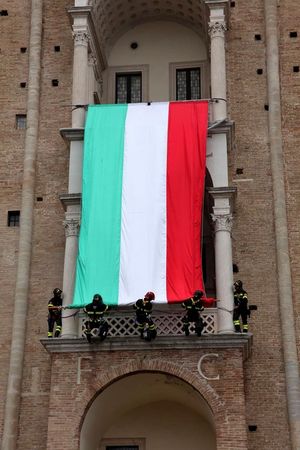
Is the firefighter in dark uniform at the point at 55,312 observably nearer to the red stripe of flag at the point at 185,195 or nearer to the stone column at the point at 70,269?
the stone column at the point at 70,269

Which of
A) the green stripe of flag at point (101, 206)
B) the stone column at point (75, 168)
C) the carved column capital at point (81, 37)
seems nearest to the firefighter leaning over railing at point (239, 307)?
the green stripe of flag at point (101, 206)

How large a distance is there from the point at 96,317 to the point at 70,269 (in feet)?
5.94

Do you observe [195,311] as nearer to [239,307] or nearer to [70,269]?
[239,307]

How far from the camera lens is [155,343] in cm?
1886

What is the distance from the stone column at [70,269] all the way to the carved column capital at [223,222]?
324 centimetres

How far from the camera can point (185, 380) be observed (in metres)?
18.6

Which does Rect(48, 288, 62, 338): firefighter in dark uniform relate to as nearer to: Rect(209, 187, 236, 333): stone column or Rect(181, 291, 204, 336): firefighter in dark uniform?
Rect(181, 291, 204, 336): firefighter in dark uniform

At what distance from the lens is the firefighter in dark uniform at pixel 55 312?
64.4ft

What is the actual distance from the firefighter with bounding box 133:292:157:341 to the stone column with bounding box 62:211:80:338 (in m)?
1.62

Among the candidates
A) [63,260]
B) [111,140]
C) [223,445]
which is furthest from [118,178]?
[223,445]

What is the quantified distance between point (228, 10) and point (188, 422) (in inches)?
420

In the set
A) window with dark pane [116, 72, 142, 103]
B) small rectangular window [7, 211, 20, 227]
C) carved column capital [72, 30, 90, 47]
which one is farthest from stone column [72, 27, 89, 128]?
small rectangular window [7, 211, 20, 227]

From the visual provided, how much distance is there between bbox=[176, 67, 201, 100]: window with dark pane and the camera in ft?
79.4

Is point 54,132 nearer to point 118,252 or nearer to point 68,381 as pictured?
point 118,252
